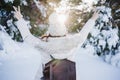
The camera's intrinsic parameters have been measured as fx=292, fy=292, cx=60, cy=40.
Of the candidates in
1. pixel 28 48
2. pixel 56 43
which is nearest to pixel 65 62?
pixel 56 43

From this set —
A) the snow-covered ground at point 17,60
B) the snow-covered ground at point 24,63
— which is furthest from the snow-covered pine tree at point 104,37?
the snow-covered ground at point 17,60

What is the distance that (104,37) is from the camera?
4.70 feet

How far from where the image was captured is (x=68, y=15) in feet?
4.44

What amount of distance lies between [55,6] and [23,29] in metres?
0.45

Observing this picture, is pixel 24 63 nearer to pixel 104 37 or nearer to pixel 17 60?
pixel 17 60

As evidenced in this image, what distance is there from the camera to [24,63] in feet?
4.52

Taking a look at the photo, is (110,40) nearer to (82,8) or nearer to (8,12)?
(82,8)

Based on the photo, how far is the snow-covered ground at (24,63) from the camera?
1345 millimetres

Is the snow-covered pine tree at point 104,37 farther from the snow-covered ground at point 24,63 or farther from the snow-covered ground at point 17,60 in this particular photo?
the snow-covered ground at point 17,60

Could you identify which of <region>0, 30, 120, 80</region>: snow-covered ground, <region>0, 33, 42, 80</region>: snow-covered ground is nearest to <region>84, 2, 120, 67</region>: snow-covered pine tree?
<region>0, 30, 120, 80</region>: snow-covered ground

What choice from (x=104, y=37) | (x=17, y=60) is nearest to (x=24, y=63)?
(x=17, y=60)

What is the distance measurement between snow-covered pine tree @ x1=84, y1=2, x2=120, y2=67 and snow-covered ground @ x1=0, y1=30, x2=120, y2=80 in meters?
0.07

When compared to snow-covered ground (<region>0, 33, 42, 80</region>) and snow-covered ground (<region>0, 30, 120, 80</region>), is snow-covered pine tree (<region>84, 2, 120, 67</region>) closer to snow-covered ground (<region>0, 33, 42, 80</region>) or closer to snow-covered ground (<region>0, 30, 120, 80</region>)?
snow-covered ground (<region>0, 30, 120, 80</region>)

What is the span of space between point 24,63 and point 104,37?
408 mm
